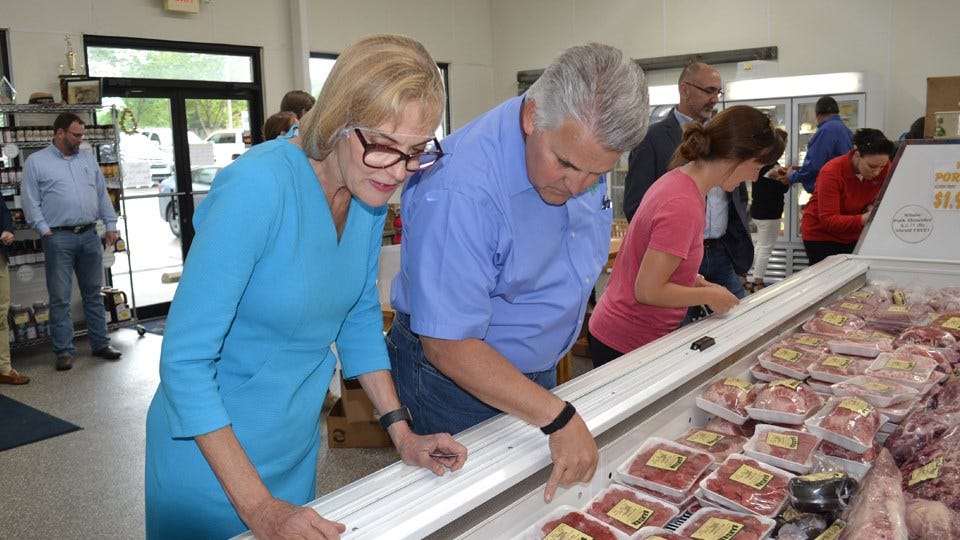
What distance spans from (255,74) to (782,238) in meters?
6.03

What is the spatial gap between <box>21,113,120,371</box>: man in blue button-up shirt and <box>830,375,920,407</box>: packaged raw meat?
19.1 ft

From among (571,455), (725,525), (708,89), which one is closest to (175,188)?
(708,89)

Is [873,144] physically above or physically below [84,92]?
below

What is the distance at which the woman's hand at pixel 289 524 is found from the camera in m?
1.03

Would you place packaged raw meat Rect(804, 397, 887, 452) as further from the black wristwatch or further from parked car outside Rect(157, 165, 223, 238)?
parked car outside Rect(157, 165, 223, 238)

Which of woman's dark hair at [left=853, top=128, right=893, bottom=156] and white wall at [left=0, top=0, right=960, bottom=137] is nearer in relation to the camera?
woman's dark hair at [left=853, top=128, right=893, bottom=156]

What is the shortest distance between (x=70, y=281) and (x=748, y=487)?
618 centimetres

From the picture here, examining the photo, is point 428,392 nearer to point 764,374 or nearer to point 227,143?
point 764,374

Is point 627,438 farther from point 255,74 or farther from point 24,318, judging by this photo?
point 255,74

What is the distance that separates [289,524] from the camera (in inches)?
41.3

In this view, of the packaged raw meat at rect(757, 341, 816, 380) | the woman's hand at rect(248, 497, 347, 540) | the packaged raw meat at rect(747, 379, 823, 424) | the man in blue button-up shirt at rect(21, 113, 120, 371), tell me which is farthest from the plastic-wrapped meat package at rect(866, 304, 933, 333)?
the man in blue button-up shirt at rect(21, 113, 120, 371)

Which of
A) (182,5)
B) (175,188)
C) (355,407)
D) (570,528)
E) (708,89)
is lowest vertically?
(355,407)

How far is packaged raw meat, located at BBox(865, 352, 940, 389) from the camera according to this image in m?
1.96

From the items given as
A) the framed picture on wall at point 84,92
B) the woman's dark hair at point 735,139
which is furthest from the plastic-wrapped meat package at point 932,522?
the framed picture on wall at point 84,92
